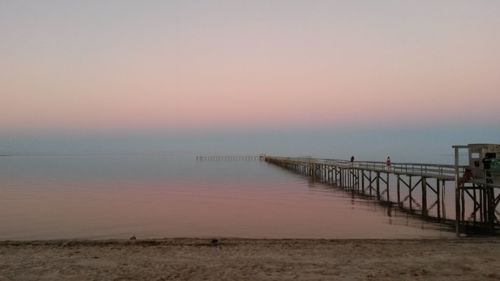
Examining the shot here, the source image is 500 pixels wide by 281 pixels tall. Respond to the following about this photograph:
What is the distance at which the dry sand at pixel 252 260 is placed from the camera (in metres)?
10.4

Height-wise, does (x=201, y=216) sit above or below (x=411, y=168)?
below

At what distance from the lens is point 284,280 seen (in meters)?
9.88

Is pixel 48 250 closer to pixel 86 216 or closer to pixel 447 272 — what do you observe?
pixel 447 272

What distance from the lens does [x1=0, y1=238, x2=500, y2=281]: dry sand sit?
10.4 m

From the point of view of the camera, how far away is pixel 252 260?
1204cm

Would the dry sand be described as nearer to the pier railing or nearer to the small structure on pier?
the small structure on pier

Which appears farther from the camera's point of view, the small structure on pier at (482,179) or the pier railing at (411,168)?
the pier railing at (411,168)

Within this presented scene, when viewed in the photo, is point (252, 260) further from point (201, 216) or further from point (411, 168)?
point (411, 168)

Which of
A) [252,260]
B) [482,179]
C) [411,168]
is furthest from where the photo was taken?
[411,168]

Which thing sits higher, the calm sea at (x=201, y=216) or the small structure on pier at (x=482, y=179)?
the small structure on pier at (x=482, y=179)

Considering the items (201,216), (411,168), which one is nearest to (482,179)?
(411,168)

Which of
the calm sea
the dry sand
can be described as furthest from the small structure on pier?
the dry sand

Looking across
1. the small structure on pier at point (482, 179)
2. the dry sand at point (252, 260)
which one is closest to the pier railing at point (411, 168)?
the small structure on pier at point (482, 179)

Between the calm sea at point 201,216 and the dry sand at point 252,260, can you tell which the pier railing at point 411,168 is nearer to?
the calm sea at point 201,216
